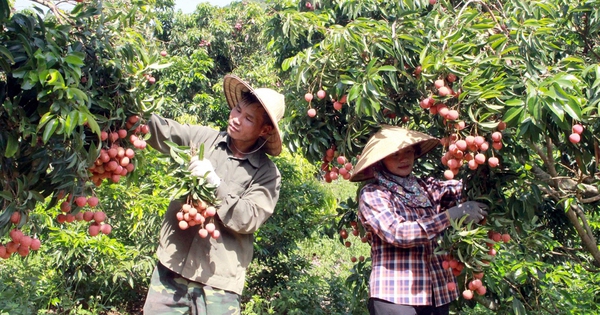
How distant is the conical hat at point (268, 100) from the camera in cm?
244

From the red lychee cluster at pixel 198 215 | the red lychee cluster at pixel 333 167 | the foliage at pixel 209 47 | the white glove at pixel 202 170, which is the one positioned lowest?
the red lychee cluster at pixel 198 215

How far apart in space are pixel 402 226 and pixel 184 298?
0.96 m

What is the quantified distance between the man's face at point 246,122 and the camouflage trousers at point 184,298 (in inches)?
26.0

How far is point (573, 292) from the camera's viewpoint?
121 inches

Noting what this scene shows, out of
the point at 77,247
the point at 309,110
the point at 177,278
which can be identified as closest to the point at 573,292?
the point at 309,110

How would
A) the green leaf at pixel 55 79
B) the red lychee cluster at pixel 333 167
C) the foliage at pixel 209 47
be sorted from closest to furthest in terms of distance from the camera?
1. the green leaf at pixel 55 79
2. the red lychee cluster at pixel 333 167
3. the foliage at pixel 209 47

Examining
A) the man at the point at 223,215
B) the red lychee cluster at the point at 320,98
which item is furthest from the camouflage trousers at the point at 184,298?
the red lychee cluster at the point at 320,98

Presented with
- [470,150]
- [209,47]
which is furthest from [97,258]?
[209,47]

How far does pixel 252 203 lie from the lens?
2359mm

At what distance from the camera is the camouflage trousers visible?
7.73 feet

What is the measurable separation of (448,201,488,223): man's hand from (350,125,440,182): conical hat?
1.08 feet

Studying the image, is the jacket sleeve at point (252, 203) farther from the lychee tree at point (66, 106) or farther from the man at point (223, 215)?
the lychee tree at point (66, 106)

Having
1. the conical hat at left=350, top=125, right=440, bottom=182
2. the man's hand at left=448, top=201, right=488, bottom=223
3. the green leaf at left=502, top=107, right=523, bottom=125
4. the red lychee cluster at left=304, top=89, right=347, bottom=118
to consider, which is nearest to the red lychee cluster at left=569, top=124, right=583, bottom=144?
the green leaf at left=502, top=107, right=523, bottom=125

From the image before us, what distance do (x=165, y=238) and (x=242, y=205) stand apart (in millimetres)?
395
